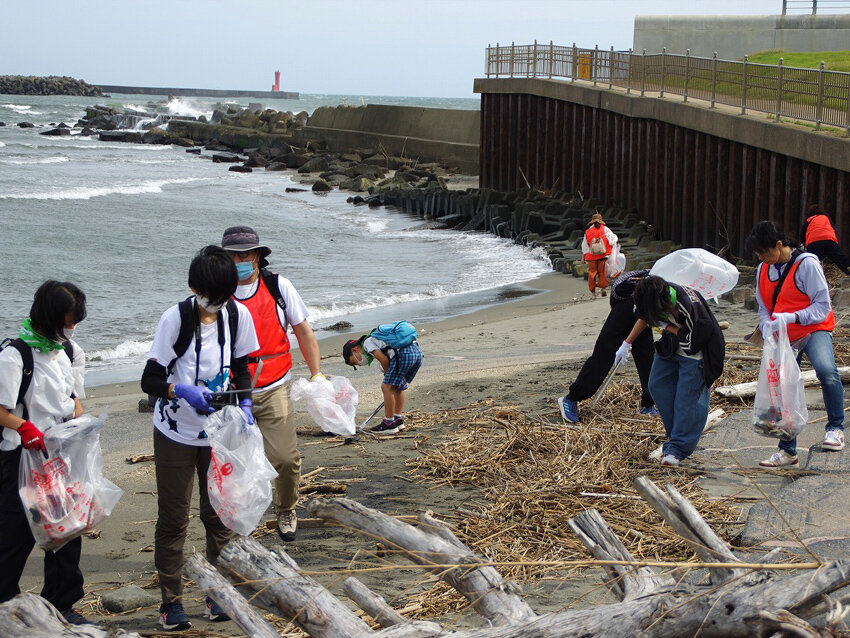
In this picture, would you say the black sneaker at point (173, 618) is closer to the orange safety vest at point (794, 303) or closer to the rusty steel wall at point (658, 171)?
the orange safety vest at point (794, 303)

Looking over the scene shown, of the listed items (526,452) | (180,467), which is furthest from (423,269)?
(180,467)

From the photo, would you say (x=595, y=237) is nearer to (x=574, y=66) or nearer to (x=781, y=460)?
(x=781, y=460)

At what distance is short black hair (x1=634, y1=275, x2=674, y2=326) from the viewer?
18.6 feet

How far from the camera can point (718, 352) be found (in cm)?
578

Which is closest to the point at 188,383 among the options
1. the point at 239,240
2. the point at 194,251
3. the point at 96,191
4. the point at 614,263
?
the point at 239,240

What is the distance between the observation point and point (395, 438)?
730 cm

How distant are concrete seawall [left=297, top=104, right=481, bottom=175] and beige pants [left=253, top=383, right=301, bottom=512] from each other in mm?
35285

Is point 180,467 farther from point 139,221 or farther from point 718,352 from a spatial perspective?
point 139,221

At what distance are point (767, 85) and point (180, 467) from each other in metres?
14.0

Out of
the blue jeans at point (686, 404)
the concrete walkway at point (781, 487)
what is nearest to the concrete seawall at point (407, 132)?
the concrete walkway at point (781, 487)

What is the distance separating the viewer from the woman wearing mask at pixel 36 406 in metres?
4.21

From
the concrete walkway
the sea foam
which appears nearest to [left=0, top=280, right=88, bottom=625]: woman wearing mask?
the concrete walkway

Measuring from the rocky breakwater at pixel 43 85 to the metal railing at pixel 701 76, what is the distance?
121438mm

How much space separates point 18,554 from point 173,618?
738 mm
